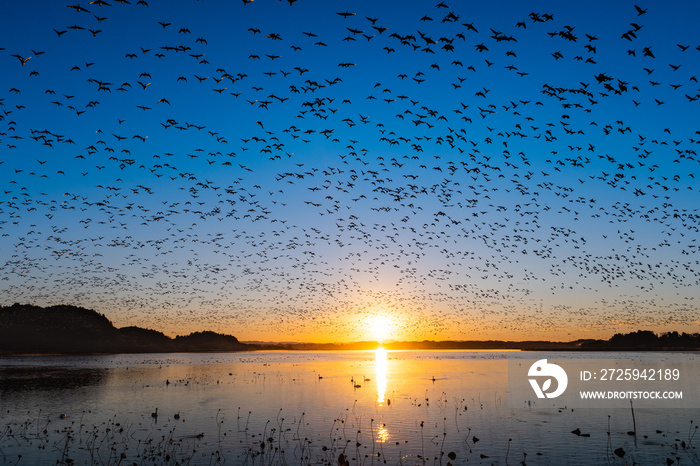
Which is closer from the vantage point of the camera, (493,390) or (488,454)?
(488,454)

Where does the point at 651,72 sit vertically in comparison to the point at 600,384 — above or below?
above

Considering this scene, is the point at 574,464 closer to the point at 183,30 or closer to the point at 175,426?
the point at 175,426

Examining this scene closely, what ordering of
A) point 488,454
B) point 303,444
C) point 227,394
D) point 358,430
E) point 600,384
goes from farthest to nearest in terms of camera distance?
point 600,384
point 227,394
point 358,430
point 303,444
point 488,454

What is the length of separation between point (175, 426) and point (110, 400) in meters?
17.3

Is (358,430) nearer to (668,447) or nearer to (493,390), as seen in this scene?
(668,447)

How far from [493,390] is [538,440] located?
29118mm

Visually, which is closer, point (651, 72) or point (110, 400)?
point (651, 72)

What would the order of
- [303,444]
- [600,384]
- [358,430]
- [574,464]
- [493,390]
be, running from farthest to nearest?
[600,384] < [493,390] < [358,430] < [303,444] < [574,464]

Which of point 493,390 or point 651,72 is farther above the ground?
point 651,72

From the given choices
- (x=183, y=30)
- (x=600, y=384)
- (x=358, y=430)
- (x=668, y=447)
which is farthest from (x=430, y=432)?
(x=600, y=384)

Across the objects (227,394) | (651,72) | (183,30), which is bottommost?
(227,394)

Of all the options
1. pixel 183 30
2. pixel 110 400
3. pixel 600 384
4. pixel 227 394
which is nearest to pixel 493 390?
pixel 600 384

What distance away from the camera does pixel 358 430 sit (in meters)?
32.6

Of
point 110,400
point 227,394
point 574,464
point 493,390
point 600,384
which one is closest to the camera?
point 574,464
